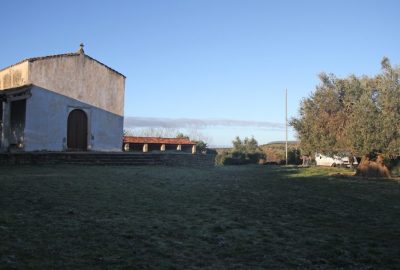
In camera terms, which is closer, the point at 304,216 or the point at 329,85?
the point at 304,216

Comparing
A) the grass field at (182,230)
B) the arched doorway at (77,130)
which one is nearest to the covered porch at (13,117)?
the arched doorway at (77,130)

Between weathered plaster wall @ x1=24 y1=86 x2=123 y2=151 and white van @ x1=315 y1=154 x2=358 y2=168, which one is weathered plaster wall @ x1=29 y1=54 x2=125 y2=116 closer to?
weathered plaster wall @ x1=24 y1=86 x2=123 y2=151

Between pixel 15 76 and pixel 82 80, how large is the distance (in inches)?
138

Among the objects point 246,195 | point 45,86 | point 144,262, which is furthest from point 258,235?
point 45,86

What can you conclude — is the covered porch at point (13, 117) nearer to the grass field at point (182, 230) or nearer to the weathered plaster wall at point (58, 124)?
the weathered plaster wall at point (58, 124)

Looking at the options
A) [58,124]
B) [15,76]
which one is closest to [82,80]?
[58,124]

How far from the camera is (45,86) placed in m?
21.7

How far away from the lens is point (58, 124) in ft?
72.3

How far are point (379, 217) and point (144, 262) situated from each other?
18.5 ft

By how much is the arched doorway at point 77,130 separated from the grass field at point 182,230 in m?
12.5

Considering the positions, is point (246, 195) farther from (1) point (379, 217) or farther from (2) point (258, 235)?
(2) point (258, 235)

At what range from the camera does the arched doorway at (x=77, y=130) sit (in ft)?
75.0

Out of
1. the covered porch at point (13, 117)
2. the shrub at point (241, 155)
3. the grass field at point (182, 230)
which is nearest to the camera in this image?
the grass field at point (182, 230)

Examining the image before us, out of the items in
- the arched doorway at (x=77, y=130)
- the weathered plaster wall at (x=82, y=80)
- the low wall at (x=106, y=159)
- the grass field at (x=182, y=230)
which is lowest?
the grass field at (x=182, y=230)
